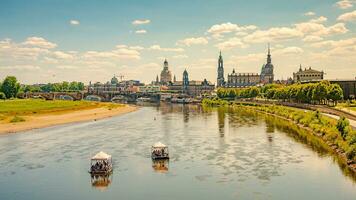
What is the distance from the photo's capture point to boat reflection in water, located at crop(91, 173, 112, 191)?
43.3 meters

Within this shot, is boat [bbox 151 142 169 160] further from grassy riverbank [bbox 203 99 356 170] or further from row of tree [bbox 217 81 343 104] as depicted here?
row of tree [bbox 217 81 343 104]

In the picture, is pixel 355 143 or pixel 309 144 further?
pixel 309 144

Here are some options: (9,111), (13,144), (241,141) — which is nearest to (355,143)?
(241,141)

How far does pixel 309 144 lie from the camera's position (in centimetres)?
6831

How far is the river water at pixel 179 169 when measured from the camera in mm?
40906

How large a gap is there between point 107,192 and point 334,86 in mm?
100325

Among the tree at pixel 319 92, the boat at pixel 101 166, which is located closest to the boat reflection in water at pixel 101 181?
the boat at pixel 101 166

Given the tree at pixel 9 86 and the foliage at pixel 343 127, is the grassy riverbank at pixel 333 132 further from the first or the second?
the tree at pixel 9 86

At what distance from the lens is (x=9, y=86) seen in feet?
611

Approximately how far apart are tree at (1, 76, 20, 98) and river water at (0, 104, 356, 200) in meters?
113

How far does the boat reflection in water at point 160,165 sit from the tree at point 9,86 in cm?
14791

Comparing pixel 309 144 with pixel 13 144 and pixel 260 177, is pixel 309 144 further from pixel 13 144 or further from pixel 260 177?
pixel 13 144

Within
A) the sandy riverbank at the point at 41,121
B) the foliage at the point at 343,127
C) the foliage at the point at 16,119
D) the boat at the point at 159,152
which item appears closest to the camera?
the boat at the point at 159,152

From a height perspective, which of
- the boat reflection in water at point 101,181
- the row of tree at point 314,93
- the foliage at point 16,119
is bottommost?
the boat reflection in water at point 101,181
